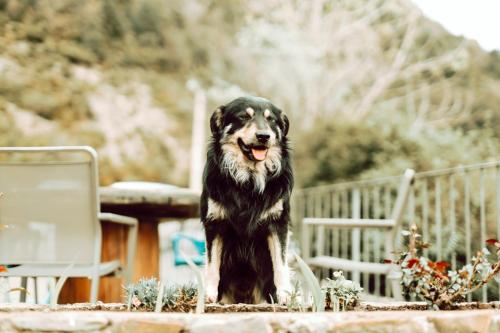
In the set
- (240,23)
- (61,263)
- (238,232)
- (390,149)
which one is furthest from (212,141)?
(240,23)

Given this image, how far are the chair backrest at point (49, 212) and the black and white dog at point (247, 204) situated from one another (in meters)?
0.52

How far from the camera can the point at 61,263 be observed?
2205mm

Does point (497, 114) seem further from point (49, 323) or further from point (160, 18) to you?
point (49, 323)

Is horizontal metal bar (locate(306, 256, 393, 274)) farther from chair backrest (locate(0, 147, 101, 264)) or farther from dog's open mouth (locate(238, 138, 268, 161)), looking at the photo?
chair backrest (locate(0, 147, 101, 264))

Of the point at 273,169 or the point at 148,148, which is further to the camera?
the point at 148,148

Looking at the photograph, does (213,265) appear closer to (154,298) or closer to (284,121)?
(154,298)

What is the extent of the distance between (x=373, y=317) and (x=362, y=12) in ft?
35.9

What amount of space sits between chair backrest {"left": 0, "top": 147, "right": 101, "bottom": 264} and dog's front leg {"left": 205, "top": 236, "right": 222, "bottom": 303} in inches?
20.2

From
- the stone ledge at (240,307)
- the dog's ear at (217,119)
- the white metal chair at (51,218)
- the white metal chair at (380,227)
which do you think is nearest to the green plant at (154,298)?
the stone ledge at (240,307)

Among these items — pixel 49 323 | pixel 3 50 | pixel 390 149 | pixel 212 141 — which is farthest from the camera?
pixel 3 50

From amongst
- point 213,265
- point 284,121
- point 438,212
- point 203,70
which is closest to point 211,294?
point 213,265

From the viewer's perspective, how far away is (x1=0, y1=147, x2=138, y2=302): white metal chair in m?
2.16

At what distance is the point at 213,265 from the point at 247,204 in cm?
24

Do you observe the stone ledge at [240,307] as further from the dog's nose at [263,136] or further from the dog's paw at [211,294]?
the dog's nose at [263,136]
